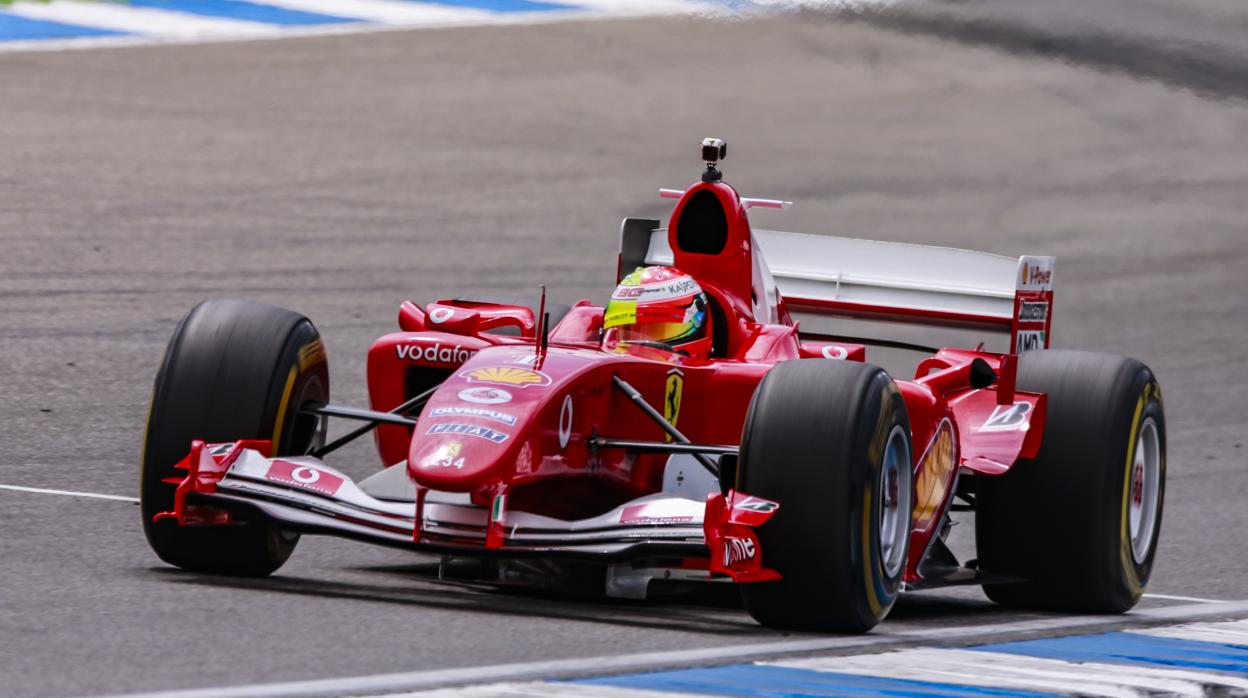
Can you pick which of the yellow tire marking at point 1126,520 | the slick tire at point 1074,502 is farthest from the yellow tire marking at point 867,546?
the yellow tire marking at point 1126,520

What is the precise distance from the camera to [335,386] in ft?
42.4

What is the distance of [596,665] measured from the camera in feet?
19.2

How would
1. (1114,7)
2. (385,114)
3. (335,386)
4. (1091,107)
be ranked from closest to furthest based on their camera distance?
(335,386) < (385,114) < (1114,7) < (1091,107)

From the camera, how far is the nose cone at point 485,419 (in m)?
6.71

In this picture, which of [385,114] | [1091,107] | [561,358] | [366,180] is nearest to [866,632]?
[561,358]

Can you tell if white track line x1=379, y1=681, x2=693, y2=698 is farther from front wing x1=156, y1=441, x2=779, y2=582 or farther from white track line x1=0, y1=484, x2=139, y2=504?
white track line x1=0, y1=484, x2=139, y2=504

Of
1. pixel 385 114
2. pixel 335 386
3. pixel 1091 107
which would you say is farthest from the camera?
pixel 1091 107

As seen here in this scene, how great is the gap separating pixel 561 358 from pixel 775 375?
2.50 ft

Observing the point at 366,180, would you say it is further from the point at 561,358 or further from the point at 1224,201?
the point at 561,358

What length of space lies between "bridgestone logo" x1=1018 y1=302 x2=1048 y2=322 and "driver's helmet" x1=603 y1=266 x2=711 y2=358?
144 centimetres

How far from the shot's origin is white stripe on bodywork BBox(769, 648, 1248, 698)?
6.01 meters

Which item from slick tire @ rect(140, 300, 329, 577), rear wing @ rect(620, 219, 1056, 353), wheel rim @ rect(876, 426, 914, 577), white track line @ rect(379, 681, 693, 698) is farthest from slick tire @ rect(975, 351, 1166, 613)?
white track line @ rect(379, 681, 693, 698)

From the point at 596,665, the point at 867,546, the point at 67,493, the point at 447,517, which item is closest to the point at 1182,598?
the point at 867,546

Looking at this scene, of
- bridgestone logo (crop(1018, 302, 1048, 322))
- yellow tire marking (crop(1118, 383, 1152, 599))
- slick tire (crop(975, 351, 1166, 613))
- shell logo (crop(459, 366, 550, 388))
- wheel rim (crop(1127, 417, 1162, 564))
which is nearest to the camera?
shell logo (crop(459, 366, 550, 388))
